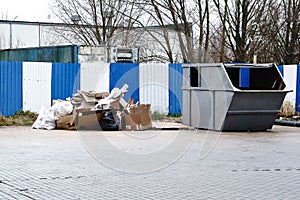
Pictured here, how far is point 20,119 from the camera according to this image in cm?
1773

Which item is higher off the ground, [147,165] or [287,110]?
[287,110]

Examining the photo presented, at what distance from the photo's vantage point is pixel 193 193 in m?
7.52

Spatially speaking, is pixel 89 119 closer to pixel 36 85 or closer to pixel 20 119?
pixel 20 119

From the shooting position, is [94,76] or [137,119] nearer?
[137,119]

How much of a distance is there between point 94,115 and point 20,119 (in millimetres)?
2839

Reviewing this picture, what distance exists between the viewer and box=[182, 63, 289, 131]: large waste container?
16016 mm

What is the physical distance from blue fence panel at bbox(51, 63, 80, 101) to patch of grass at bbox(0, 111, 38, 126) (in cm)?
104

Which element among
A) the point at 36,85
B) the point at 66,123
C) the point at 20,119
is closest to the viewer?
the point at 66,123

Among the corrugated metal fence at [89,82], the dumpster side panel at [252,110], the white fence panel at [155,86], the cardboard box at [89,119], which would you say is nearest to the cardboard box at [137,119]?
the cardboard box at [89,119]

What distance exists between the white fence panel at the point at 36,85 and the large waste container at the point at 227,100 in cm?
454

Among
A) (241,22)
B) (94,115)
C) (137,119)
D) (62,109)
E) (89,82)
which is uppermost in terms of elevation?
(241,22)

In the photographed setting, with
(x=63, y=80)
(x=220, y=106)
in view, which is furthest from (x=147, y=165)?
(x=63, y=80)

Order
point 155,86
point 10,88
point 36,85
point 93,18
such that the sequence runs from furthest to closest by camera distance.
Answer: point 93,18, point 155,86, point 36,85, point 10,88

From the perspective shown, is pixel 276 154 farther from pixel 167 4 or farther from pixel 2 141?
pixel 167 4
